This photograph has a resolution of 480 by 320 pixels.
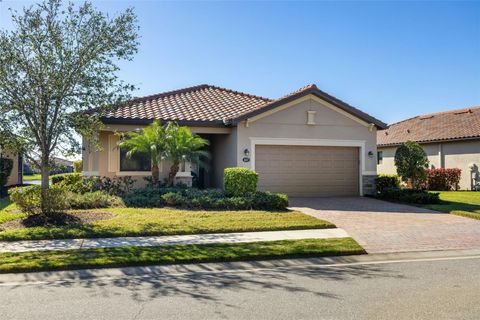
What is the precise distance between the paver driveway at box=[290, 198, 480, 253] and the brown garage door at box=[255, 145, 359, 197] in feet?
4.07

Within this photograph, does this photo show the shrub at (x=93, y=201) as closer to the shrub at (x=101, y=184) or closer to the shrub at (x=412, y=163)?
the shrub at (x=101, y=184)

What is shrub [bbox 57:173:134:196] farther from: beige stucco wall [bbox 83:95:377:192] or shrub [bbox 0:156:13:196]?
shrub [bbox 0:156:13:196]

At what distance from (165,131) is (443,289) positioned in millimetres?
10917

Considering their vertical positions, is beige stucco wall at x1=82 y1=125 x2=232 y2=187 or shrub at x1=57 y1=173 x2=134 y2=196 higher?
beige stucco wall at x1=82 y1=125 x2=232 y2=187

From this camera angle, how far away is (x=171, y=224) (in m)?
9.98

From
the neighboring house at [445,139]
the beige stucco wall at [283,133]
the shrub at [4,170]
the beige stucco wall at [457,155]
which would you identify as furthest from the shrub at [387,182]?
the shrub at [4,170]

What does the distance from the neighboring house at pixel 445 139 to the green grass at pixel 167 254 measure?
702 inches

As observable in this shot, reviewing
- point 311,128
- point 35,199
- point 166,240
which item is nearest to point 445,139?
point 311,128

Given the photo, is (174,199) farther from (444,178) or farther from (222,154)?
(444,178)

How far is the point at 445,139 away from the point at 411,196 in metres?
10.6

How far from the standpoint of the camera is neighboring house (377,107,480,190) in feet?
74.1

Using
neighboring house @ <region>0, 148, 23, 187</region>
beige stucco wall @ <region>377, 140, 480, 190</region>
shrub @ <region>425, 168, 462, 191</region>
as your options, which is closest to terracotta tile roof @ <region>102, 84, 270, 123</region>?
neighboring house @ <region>0, 148, 23, 187</region>

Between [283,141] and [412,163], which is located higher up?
[283,141]

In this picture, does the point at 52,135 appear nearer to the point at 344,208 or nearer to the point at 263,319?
the point at 263,319
